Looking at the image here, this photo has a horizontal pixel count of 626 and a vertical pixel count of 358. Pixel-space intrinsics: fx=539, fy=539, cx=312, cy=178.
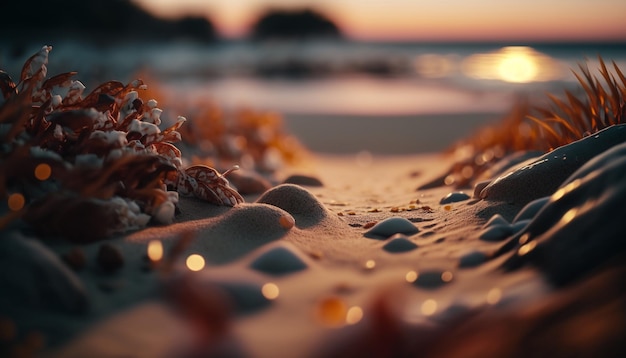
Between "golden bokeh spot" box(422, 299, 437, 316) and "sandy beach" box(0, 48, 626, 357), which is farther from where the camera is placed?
"golden bokeh spot" box(422, 299, 437, 316)

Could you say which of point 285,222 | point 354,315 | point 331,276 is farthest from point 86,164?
point 354,315

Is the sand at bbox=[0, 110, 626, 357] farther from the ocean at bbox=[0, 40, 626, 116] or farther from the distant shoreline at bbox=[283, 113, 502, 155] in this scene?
the distant shoreline at bbox=[283, 113, 502, 155]

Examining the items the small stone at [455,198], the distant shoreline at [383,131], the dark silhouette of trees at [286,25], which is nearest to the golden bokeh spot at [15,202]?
Answer: the small stone at [455,198]

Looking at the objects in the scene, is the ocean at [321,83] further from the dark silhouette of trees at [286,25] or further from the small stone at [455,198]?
the dark silhouette of trees at [286,25]

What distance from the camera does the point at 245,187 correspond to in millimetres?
3473

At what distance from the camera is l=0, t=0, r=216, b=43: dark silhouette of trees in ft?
65.4

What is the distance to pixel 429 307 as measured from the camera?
150 centimetres

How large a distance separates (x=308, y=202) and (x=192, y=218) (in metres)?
0.55

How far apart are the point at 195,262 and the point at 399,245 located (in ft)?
2.41

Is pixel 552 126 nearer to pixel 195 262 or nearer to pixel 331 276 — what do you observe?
pixel 331 276

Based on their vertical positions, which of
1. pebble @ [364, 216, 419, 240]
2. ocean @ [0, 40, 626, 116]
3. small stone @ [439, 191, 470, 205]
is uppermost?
ocean @ [0, 40, 626, 116]

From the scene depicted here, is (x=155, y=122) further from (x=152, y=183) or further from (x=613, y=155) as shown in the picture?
(x=613, y=155)

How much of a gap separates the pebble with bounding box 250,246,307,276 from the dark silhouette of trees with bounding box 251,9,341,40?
4676 cm

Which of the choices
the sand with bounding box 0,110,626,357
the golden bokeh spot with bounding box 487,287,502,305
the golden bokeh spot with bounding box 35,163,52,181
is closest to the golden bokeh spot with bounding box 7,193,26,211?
the golden bokeh spot with bounding box 35,163,52,181
